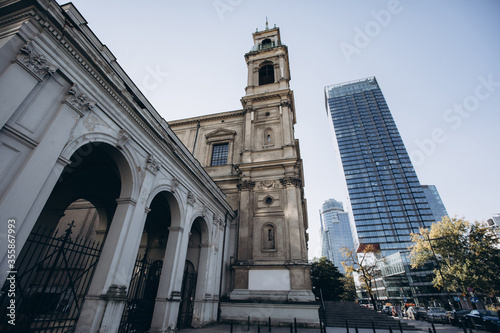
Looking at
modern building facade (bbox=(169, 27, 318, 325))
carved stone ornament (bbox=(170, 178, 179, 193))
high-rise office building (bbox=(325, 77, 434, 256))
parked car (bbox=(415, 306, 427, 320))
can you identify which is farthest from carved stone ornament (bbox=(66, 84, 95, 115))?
high-rise office building (bbox=(325, 77, 434, 256))

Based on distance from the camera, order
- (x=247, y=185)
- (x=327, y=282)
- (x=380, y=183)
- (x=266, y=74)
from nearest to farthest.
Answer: (x=247, y=185)
(x=266, y=74)
(x=327, y=282)
(x=380, y=183)

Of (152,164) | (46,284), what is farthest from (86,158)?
(46,284)

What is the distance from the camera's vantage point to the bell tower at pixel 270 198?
535 inches

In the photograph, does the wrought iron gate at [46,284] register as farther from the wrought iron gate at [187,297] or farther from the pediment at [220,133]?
the pediment at [220,133]

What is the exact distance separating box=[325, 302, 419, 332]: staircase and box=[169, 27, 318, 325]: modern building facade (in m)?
2.73

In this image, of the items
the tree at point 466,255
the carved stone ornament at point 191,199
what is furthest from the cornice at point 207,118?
the tree at point 466,255

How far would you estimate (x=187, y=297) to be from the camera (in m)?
11.2

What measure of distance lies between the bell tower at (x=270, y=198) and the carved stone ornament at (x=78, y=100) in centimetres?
1187

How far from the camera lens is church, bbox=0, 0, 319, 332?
4.89 meters

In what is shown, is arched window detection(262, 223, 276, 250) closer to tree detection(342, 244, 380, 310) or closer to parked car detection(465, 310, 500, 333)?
parked car detection(465, 310, 500, 333)

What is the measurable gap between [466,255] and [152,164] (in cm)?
3652

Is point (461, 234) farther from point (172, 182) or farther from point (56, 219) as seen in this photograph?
point (56, 219)

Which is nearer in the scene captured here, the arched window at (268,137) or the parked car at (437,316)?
the arched window at (268,137)

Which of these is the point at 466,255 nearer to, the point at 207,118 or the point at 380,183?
the point at 207,118
